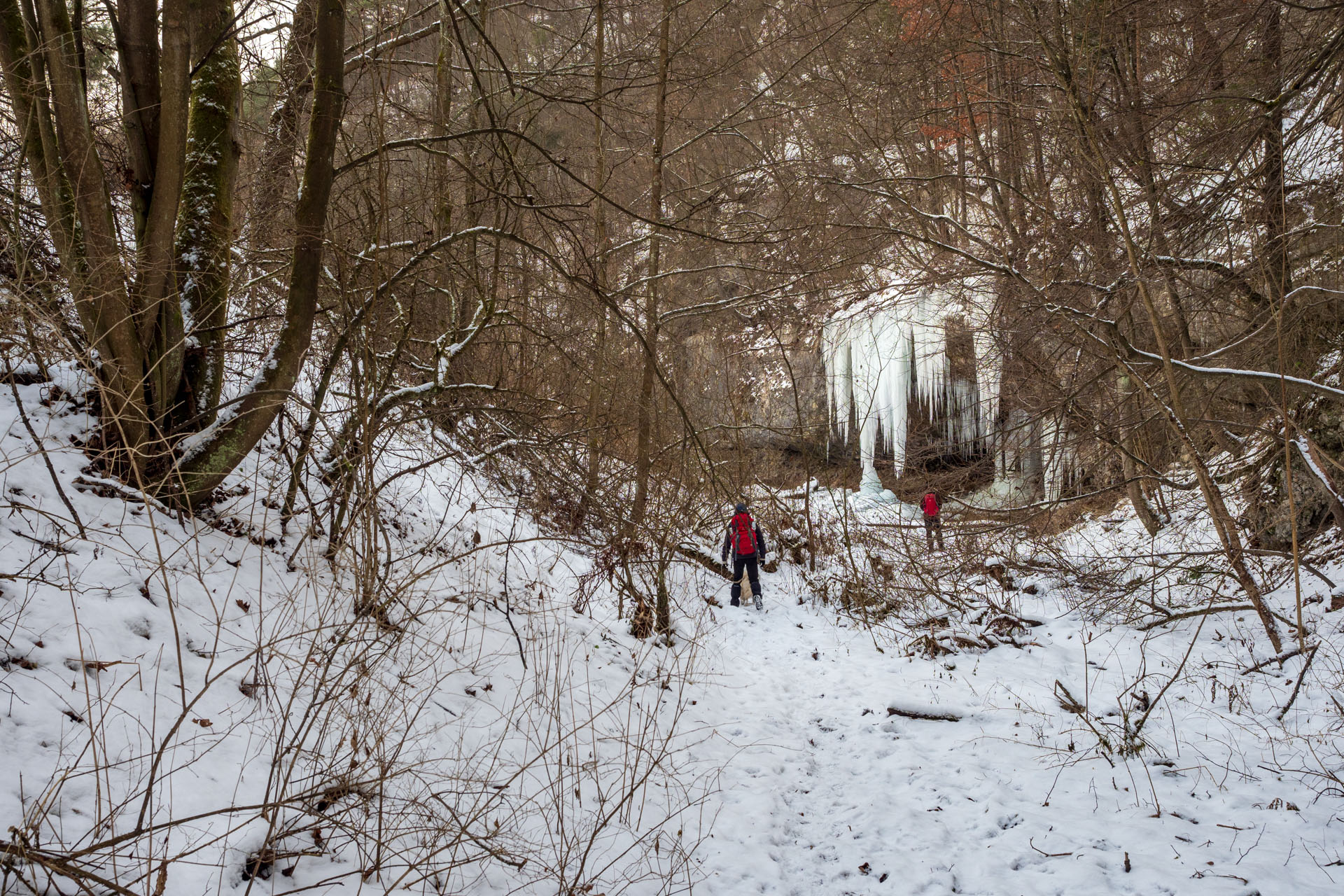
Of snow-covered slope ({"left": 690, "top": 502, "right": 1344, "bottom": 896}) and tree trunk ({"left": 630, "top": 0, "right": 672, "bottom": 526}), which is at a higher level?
tree trunk ({"left": 630, "top": 0, "right": 672, "bottom": 526})

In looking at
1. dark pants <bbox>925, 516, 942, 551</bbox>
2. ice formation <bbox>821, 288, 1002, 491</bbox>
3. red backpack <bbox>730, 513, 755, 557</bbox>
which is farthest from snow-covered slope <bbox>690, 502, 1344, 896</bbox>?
ice formation <bbox>821, 288, 1002, 491</bbox>

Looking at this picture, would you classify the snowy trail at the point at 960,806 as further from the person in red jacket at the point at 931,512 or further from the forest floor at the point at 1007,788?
the person in red jacket at the point at 931,512

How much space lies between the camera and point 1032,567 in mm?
6855

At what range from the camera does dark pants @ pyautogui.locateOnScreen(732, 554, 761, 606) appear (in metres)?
7.86

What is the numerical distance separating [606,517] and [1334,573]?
612cm

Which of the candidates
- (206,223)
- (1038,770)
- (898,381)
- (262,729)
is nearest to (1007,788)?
(1038,770)

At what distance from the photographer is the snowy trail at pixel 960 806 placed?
3.05 meters

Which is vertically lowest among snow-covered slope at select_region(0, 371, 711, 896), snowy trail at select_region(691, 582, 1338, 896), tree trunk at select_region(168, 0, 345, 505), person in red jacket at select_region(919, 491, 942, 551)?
snowy trail at select_region(691, 582, 1338, 896)

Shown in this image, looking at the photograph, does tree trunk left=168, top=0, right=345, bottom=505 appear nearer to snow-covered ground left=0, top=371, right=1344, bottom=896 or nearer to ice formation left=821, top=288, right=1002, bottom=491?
snow-covered ground left=0, top=371, right=1344, bottom=896

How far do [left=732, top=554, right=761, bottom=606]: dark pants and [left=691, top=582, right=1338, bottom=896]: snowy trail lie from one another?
2.27 meters

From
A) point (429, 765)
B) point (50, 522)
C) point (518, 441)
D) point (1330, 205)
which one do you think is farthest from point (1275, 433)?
point (50, 522)

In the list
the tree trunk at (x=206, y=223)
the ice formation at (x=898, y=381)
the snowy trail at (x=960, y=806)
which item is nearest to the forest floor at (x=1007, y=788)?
the snowy trail at (x=960, y=806)

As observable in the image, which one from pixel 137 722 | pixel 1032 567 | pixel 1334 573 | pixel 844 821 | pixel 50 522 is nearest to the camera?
pixel 137 722

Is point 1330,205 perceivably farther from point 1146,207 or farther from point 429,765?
point 429,765
